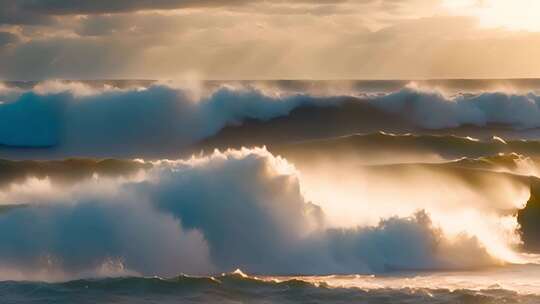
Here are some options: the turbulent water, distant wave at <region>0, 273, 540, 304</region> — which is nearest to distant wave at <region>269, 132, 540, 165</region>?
the turbulent water

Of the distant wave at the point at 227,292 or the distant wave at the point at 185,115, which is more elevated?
the distant wave at the point at 185,115

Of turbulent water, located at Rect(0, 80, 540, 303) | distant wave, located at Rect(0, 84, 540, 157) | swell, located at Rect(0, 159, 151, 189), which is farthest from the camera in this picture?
distant wave, located at Rect(0, 84, 540, 157)

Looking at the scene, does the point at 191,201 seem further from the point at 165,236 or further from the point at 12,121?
the point at 12,121

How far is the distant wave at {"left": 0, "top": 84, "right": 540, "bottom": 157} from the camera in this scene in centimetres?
4097

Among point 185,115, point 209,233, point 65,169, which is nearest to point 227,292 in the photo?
point 209,233

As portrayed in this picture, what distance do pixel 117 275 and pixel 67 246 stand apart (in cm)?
135

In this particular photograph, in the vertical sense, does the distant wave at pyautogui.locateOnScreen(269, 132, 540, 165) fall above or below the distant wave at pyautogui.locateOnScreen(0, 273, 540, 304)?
above

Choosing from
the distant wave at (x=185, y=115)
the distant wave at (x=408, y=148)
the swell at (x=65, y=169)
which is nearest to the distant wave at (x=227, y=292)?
the swell at (x=65, y=169)

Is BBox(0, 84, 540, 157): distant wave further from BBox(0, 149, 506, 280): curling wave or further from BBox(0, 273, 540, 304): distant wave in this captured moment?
BBox(0, 273, 540, 304): distant wave

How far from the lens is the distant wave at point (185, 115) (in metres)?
41.0

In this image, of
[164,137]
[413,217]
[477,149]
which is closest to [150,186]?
[413,217]

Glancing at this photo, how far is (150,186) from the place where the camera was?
18.0 meters

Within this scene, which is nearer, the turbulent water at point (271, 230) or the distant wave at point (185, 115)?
the turbulent water at point (271, 230)

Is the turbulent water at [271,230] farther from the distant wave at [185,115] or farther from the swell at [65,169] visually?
the distant wave at [185,115]
